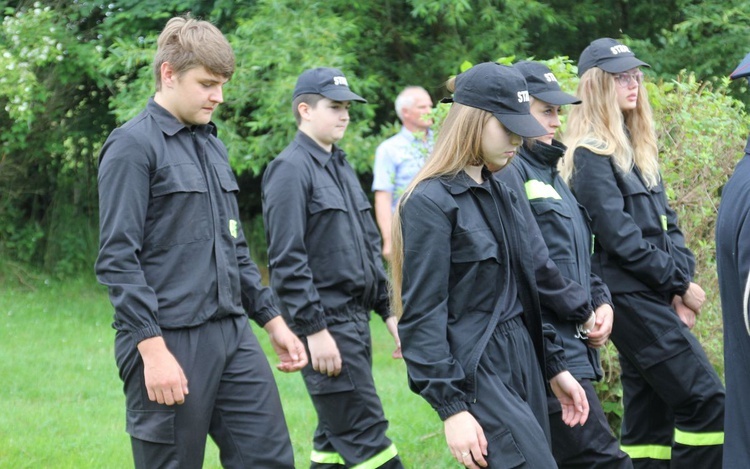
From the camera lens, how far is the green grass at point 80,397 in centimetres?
670

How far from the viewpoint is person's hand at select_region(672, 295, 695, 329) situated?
5598 millimetres

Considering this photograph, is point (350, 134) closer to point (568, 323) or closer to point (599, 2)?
point (599, 2)

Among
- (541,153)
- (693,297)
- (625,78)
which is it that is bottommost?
(693,297)

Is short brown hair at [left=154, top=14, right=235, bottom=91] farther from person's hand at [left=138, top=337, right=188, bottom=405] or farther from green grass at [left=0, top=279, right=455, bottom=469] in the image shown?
green grass at [left=0, top=279, right=455, bottom=469]

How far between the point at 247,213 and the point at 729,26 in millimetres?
6452

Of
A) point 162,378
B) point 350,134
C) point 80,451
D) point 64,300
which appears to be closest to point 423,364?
point 162,378

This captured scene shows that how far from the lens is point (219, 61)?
14.6 feet

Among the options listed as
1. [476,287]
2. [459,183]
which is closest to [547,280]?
[476,287]

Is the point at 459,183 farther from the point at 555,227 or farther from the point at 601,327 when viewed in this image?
the point at 601,327

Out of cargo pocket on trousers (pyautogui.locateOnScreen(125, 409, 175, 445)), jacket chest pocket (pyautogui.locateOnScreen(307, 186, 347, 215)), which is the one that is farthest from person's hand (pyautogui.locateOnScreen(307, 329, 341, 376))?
cargo pocket on trousers (pyautogui.locateOnScreen(125, 409, 175, 445))

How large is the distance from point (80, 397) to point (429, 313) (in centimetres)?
511

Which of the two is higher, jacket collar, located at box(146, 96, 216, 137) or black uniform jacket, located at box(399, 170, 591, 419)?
jacket collar, located at box(146, 96, 216, 137)

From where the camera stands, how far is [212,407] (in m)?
4.43

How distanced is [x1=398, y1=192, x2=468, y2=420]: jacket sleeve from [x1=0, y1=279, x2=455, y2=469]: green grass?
2990mm
